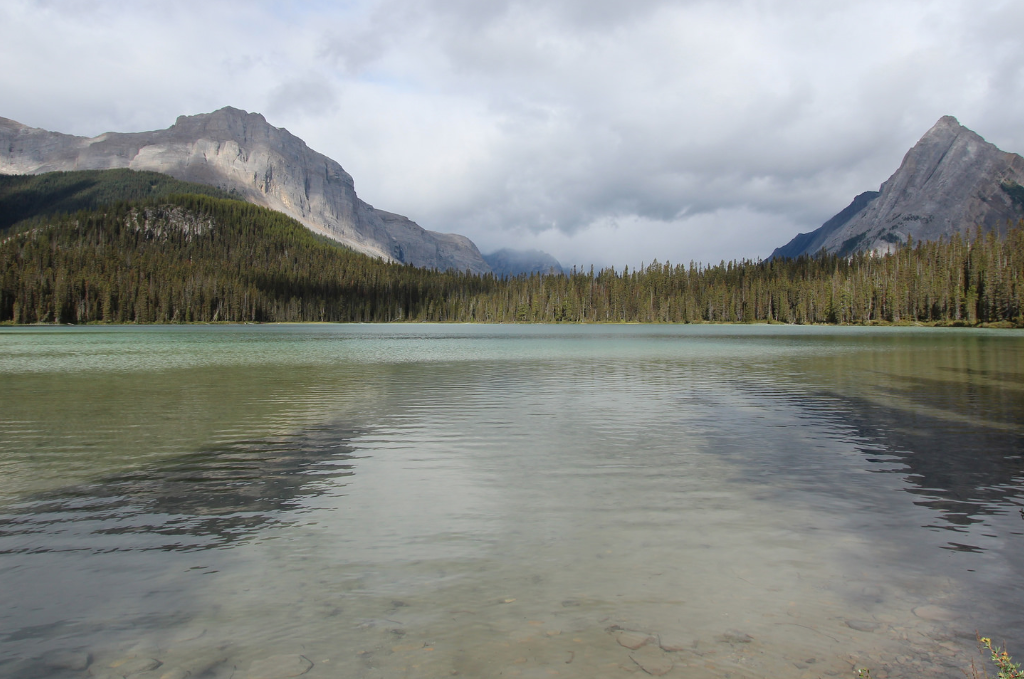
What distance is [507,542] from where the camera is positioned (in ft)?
35.9

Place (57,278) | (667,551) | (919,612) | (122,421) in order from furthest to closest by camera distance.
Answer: (57,278)
(122,421)
(667,551)
(919,612)

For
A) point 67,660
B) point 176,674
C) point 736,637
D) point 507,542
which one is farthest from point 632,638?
point 67,660

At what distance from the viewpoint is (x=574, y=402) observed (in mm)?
29359

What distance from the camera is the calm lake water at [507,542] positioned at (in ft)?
23.6

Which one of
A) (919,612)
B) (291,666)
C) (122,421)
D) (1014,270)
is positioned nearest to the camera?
(291,666)

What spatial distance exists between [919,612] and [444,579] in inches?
254

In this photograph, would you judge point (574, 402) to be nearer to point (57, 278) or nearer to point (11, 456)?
point (11, 456)

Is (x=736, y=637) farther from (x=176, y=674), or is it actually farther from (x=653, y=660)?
(x=176, y=674)

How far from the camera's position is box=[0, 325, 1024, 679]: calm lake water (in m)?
7.21

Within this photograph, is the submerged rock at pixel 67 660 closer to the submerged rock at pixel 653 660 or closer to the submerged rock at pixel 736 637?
the submerged rock at pixel 653 660

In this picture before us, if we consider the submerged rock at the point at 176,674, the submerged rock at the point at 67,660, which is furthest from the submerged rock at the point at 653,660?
the submerged rock at the point at 67,660

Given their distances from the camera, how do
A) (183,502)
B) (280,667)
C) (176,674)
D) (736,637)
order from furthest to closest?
(183,502)
(736,637)
(280,667)
(176,674)

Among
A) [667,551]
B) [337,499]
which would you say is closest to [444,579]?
[667,551]

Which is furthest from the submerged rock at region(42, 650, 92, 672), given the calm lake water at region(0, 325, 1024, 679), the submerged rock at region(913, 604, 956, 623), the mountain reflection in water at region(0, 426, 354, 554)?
the submerged rock at region(913, 604, 956, 623)
